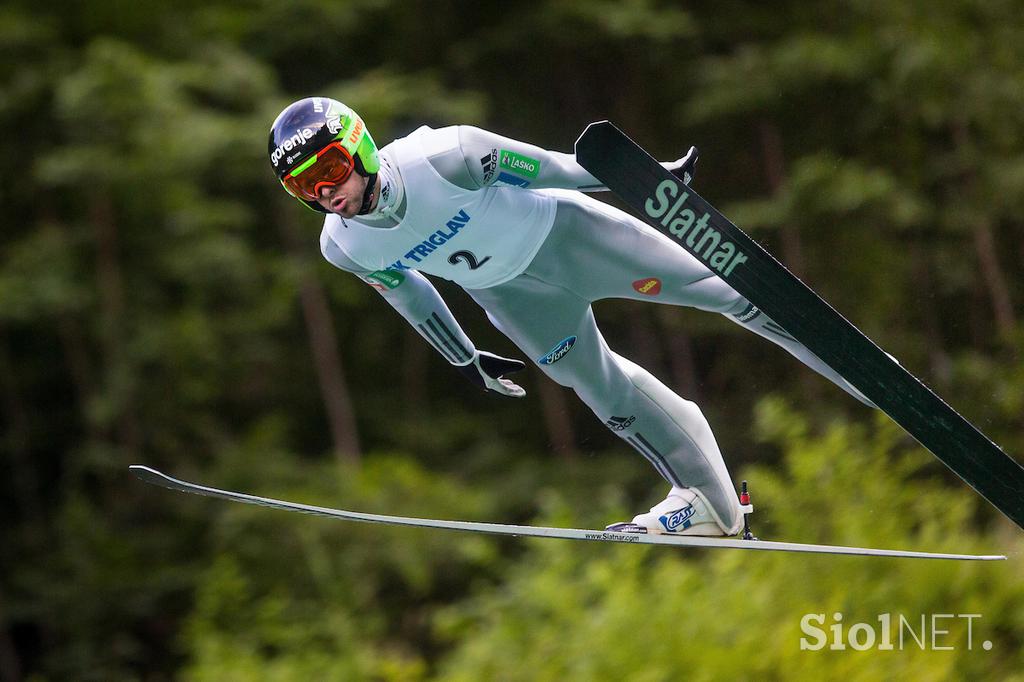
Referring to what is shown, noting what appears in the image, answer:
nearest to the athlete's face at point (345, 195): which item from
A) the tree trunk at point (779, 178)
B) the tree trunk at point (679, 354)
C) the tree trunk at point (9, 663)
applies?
the tree trunk at point (679, 354)

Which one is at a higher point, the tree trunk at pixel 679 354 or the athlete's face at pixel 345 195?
the athlete's face at pixel 345 195

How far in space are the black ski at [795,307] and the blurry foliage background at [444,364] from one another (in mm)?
548

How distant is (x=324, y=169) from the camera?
306cm

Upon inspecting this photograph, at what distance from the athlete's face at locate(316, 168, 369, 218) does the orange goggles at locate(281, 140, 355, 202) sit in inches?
0.5

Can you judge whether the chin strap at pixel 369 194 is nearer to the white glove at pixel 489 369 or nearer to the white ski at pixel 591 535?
the white glove at pixel 489 369

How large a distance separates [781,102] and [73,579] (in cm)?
707

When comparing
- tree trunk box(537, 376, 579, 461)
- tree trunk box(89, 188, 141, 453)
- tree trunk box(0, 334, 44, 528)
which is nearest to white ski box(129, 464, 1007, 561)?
tree trunk box(537, 376, 579, 461)

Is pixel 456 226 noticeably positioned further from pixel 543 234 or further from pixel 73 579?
pixel 73 579

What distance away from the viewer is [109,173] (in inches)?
370

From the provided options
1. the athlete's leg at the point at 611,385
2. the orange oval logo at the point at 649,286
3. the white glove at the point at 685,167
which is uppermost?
the white glove at the point at 685,167

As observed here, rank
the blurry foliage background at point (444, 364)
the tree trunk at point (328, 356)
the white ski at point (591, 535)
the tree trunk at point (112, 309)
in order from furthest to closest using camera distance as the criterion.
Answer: the tree trunk at point (112, 309), the tree trunk at point (328, 356), the blurry foliage background at point (444, 364), the white ski at point (591, 535)

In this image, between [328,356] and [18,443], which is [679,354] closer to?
[328,356]

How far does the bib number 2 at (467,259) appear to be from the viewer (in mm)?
3256

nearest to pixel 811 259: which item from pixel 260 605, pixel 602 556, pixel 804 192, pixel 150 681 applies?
pixel 804 192
